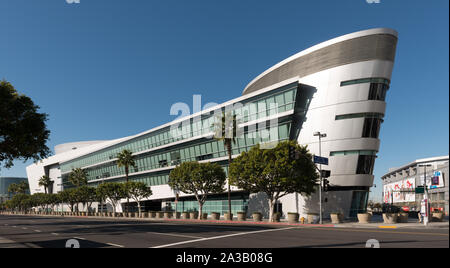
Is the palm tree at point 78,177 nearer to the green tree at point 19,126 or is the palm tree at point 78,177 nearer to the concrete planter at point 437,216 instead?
the green tree at point 19,126

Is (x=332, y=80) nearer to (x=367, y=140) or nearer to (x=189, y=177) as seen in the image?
(x=367, y=140)

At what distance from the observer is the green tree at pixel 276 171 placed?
40.8 meters

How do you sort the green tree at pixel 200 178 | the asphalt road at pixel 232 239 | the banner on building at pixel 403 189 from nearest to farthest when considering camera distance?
the asphalt road at pixel 232 239, the green tree at pixel 200 178, the banner on building at pixel 403 189

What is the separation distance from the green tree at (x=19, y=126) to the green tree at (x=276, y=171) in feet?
71.5

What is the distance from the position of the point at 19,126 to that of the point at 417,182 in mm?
139418

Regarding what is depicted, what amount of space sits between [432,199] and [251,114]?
95.1 metres

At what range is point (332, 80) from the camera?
49531 mm

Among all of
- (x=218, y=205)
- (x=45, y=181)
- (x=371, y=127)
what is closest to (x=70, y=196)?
(x=45, y=181)

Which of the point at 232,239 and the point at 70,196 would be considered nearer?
the point at 232,239

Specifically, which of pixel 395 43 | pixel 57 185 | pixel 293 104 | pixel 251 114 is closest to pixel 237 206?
pixel 251 114

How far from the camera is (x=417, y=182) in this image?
135m

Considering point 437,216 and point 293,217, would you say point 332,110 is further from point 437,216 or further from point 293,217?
point 437,216

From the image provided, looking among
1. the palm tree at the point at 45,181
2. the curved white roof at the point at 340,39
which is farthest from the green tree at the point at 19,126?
the palm tree at the point at 45,181

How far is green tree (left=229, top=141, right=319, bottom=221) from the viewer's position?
40750mm
